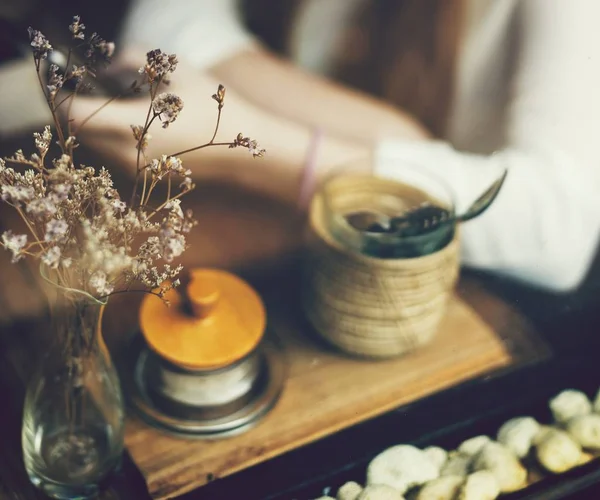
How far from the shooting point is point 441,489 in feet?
1.89

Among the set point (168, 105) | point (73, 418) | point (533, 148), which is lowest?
point (73, 418)

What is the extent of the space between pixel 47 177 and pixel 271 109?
0.69 meters

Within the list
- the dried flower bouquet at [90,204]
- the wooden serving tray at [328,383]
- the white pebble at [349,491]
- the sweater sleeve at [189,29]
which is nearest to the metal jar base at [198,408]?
the wooden serving tray at [328,383]

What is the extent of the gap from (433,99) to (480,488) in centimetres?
65

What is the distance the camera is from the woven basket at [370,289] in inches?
24.8

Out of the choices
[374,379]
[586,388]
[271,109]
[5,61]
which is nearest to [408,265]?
[374,379]

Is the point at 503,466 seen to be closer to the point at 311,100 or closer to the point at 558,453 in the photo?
the point at 558,453

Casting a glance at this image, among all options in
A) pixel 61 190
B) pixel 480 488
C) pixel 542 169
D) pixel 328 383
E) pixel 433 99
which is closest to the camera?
pixel 61 190

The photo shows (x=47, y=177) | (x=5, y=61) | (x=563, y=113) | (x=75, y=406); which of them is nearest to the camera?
(x=47, y=177)

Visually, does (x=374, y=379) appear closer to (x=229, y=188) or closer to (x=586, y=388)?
(x=586, y=388)

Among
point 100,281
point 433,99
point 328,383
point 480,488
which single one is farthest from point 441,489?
point 433,99

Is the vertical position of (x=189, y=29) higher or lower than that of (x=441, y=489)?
higher

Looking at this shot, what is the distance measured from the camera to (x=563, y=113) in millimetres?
810

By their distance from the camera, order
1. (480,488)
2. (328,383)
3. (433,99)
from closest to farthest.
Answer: (480,488)
(328,383)
(433,99)
